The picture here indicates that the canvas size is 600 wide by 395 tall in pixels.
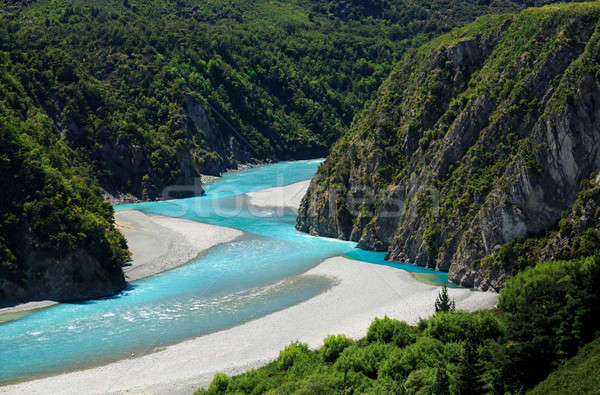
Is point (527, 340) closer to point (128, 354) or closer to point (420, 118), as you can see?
point (128, 354)

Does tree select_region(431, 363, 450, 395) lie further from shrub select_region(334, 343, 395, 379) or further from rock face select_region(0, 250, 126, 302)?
rock face select_region(0, 250, 126, 302)

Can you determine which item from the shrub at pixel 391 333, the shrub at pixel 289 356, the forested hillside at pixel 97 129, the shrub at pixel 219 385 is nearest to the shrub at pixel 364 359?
the shrub at pixel 391 333

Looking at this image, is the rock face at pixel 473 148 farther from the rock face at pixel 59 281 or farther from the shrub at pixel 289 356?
the rock face at pixel 59 281

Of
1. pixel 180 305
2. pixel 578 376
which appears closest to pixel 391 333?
pixel 578 376

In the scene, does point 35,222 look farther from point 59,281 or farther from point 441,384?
point 441,384

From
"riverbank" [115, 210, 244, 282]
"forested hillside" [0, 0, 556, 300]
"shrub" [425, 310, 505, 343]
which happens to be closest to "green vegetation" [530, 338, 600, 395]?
"shrub" [425, 310, 505, 343]

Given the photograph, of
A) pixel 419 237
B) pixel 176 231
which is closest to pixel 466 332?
pixel 419 237
